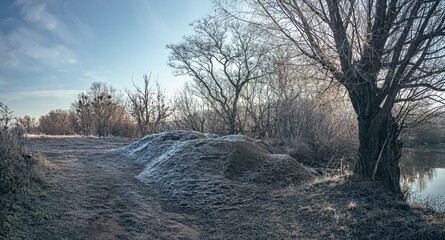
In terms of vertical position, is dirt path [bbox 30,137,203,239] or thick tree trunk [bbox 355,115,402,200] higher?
thick tree trunk [bbox 355,115,402,200]

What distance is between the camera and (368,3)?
17.4 ft

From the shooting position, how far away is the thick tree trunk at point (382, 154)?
5.52 m

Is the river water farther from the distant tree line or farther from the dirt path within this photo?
the dirt path

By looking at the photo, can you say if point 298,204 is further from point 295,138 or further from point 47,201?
point 295,138

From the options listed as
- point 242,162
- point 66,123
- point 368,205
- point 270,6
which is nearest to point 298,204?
point 368,205

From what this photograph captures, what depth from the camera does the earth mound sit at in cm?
546

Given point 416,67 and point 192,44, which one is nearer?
point 416,67

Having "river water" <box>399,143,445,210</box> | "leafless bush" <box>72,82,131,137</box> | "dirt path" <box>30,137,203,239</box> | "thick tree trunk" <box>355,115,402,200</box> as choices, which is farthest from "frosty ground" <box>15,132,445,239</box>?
"leafless bush" <box>72,82,131,137</box>

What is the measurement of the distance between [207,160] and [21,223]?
12.6ft

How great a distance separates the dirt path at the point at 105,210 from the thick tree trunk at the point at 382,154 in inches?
142

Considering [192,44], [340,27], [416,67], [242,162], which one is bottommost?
[242,162]

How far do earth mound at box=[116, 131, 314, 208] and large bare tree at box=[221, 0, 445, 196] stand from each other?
5.66 ft

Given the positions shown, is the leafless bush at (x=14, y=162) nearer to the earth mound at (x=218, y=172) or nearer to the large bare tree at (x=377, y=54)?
the earth mound at (x=218, y=172)

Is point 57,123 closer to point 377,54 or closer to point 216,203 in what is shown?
point 216,203
